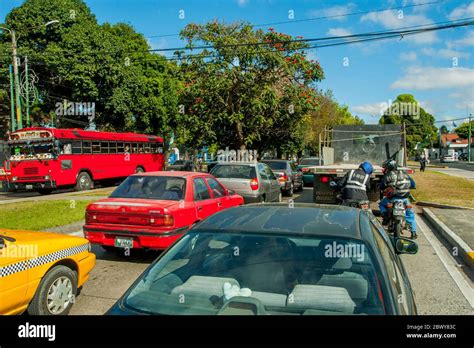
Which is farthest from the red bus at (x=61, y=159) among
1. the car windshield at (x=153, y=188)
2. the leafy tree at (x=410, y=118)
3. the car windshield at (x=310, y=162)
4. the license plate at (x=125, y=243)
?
the leafy tree at (x=410, y=118)

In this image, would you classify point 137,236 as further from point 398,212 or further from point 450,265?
point 450,265

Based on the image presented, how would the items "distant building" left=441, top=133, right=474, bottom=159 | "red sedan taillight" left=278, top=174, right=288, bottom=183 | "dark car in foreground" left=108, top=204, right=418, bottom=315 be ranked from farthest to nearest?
"distant building" left=441, top=133, right=474, bottom=159
"red sedan taillight" left=278, top=174, right=288, bottom=183
"dark car in foreground" left=108, top=204, right=418, bottom=315

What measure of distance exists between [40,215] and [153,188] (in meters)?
5.19

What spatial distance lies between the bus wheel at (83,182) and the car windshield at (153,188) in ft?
48.7

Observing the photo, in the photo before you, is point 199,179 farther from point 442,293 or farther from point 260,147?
point 260,147

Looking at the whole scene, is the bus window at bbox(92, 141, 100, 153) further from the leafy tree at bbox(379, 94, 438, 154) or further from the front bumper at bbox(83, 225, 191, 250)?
the leafy tree at bbox(379, 94, 438, 154)

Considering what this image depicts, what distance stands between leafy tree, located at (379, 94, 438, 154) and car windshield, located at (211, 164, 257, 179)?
3023 inches

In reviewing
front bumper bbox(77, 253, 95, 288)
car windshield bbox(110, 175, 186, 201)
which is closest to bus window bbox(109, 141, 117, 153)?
car windshield bbox(110, 175, 186, 201)

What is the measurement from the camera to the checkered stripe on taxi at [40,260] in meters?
3.84

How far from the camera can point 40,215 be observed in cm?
1089

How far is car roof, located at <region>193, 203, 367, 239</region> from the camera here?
2748 millimetres

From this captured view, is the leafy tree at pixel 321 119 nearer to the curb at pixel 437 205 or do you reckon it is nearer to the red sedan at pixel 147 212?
the curb at pixel 437 205

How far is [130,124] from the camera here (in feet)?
112
